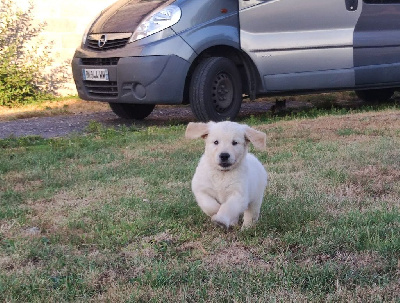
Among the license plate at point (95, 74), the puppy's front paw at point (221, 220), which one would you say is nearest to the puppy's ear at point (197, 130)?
the puppy's front paw at point (221, 220)

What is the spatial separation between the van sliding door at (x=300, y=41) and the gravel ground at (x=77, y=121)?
131 centimetres

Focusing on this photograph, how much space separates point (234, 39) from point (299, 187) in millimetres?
3952

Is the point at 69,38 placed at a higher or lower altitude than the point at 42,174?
higher

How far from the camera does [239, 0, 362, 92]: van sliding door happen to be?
8.60 metres

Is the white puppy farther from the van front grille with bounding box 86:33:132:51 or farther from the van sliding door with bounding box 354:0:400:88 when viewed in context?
the van sliding door with bounding box 354:0:400:88

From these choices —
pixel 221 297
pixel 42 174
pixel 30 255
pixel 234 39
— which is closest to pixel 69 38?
pixel 234 39

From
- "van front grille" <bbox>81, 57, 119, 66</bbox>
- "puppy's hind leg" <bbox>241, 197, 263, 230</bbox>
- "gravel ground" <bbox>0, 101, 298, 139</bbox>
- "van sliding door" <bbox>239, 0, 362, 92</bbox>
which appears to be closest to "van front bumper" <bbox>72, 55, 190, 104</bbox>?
"van front grille" <bbox>81, 57, 119, 66</bbox>

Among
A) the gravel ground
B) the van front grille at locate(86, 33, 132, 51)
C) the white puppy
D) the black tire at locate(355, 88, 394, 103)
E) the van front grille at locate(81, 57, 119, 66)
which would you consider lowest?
the black tire at locate(355, 88, 394, 103)

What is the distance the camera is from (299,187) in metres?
4.87

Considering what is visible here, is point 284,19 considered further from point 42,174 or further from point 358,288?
point 358,288

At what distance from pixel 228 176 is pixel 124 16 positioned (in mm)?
5063

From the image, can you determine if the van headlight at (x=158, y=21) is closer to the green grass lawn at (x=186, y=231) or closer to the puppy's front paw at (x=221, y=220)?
the green grass lawn at (x=186, y=231)

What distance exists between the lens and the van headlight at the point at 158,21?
319 inches

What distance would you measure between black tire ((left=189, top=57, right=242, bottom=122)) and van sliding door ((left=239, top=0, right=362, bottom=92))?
0.36m
